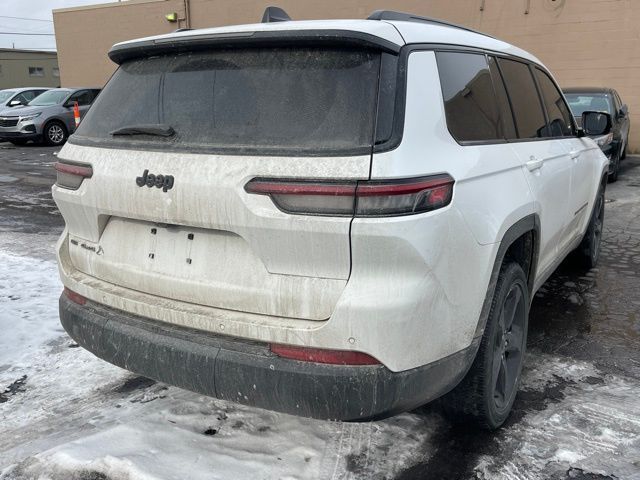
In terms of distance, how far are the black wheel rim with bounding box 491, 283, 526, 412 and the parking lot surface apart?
17 cm

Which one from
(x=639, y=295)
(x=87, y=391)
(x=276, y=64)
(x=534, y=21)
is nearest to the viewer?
(x=276, y=64)

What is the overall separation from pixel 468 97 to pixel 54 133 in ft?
54.3

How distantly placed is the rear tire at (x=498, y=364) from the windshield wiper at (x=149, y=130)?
155 centimetres

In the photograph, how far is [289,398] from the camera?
2.13 m

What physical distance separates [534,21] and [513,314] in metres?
13.5

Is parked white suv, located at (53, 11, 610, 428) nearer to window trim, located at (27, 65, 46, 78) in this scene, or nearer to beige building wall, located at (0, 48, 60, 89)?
beige building wall, located at (0, 48, 60, 89)

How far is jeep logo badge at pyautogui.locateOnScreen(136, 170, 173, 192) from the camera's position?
7.49 ft

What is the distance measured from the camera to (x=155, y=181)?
2.32 metres

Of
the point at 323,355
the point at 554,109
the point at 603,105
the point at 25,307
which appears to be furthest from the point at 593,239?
the point at 603,105

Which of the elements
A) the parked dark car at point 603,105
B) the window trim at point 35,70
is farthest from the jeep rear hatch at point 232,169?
the window trim at point 35,70

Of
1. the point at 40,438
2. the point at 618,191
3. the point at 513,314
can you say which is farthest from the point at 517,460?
the point at 618,191

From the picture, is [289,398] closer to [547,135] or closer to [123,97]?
[123,97]

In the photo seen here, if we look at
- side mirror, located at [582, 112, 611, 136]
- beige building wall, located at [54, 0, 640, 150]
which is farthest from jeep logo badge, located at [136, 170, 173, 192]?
beige building wall, located at [54, 0, 640, 150]

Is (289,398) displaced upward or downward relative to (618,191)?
upward
